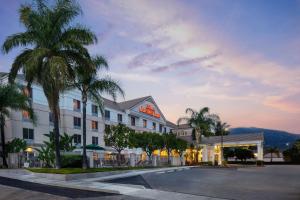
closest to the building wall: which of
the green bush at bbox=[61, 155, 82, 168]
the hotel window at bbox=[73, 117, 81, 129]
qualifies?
the hotel window at bbox=[73, 117, 81, 129]

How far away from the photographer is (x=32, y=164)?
123ft

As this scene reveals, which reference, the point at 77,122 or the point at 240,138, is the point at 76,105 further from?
the point at 240,138

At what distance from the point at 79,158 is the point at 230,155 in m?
46.4

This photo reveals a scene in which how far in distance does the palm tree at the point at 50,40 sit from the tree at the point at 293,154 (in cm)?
5105

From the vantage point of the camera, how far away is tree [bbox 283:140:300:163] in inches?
2442

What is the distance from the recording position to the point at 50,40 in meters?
25.9

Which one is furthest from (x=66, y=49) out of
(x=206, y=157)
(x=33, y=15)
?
(x=206, y=157)

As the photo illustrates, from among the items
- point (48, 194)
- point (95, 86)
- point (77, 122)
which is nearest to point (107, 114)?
point (77, 122)

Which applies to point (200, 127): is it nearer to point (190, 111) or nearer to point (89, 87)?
point (190, 111)

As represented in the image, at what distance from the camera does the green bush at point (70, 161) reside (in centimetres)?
3053

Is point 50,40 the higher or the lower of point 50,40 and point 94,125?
the higher

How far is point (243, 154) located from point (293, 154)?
31.2 ft

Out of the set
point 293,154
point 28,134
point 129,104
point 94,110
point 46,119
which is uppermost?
point 129,104

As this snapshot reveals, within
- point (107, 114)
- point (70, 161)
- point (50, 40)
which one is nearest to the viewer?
point (50, 40)
